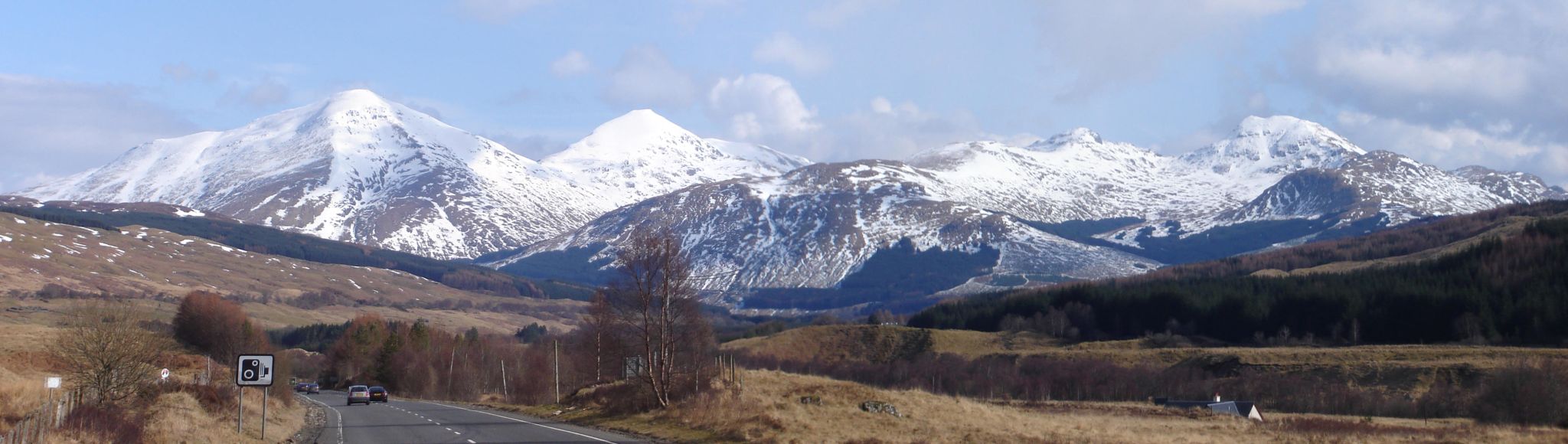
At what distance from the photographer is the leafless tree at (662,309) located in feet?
174

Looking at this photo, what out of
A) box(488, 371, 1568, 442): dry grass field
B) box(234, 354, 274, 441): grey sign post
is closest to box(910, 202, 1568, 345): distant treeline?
box(488, 371, 1568, 442): dry grass field

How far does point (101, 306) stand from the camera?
4431 cm

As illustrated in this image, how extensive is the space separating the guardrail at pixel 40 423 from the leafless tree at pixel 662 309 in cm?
2454

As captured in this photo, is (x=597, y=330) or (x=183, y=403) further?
(x=597, y=330)

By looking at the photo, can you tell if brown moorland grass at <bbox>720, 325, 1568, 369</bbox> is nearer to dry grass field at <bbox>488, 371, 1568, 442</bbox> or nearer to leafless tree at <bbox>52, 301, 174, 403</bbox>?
dry grass field at <bbox>488, 371, 1568, 442</bbox>

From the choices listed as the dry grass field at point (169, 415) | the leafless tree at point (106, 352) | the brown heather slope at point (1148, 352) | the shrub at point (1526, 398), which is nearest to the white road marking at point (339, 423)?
the dry grass field at point (169, 415)

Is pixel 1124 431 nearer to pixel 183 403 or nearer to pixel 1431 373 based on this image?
pixel 183 403

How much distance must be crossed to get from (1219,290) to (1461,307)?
128 feet

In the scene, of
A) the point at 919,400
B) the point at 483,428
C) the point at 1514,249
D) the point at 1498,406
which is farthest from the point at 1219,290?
the point at 483,428

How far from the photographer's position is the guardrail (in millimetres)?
25547

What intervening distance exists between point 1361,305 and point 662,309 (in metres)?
114

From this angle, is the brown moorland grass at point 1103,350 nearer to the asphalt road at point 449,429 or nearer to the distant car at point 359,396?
the distant car at point 359,396

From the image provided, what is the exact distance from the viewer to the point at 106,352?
3978cm

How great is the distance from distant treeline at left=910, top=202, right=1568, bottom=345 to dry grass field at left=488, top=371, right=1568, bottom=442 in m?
84.2
